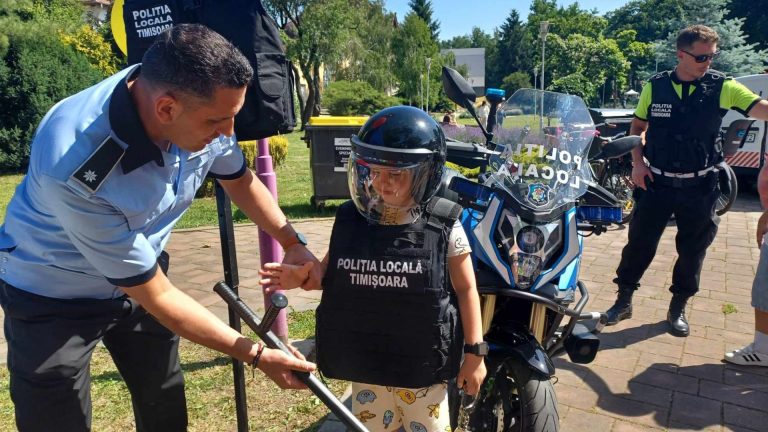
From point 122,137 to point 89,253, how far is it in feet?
1.14

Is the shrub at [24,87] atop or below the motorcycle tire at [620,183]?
atop

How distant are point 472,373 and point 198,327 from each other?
93cm

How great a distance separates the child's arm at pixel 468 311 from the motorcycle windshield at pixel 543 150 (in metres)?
0.53

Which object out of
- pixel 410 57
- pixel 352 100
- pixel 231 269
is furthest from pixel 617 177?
pixel 410 57

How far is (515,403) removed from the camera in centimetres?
226

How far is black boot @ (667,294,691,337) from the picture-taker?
3936mm

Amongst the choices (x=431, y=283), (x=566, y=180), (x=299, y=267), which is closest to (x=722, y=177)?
(x=566, y=180)

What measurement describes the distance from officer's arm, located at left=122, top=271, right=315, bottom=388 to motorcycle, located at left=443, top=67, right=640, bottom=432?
90 centimetres

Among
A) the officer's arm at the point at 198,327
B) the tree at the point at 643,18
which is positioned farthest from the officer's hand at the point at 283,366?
the tree at the point at 643,18

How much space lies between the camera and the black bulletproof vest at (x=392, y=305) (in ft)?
5.94

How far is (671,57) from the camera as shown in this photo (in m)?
23.3

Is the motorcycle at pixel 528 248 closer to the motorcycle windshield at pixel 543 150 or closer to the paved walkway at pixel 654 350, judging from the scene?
the motorcycle windshield at pixel 543 150

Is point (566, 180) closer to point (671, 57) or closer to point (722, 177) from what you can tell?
point (722, 177)

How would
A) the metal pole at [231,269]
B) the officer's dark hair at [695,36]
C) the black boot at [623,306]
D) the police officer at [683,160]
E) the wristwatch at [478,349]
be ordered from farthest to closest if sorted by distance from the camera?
the black boot at [623,306]
the police officer at [683,160]
the officer's dark hair at [695,36]
the metal pole at [231,269]
the wristwatch at [478,349]
